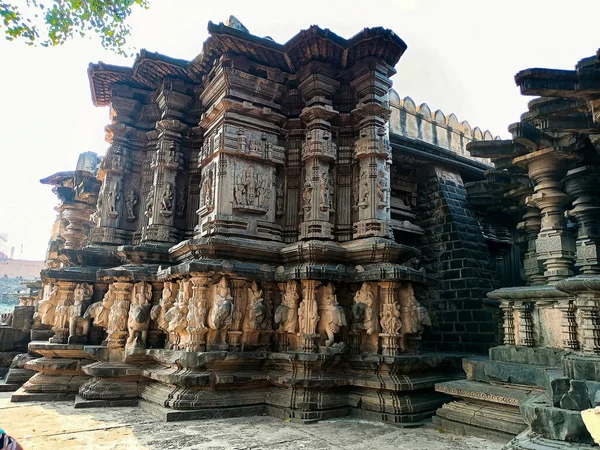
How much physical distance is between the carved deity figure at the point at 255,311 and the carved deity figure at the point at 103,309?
9.01ft

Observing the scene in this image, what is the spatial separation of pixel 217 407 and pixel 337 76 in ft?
20.6

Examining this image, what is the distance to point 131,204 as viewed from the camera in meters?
9.94

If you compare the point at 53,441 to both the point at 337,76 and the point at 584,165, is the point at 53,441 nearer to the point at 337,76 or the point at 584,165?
the point at 337,76

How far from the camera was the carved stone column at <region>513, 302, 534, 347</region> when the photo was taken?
19.9 ft

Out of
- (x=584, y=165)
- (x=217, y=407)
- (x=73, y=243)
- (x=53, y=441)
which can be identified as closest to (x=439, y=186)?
(x=584, y=165)

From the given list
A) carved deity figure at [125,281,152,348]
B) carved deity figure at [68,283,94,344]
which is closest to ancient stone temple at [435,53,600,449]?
carved deity figure at [125,281,152,348]

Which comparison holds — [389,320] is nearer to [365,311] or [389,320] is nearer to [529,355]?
[365,311]

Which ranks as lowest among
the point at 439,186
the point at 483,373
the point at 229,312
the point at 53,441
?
the point at 53,441

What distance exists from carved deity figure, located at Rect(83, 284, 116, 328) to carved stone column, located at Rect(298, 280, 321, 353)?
3579mm

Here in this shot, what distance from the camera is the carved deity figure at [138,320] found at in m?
7.65

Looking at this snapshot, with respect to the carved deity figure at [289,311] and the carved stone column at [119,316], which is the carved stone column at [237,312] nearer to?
the carved deity figure at [289,311]

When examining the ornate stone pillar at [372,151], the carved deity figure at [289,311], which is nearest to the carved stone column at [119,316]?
the carved deity figure at [289,311]

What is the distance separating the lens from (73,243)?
13906 mm

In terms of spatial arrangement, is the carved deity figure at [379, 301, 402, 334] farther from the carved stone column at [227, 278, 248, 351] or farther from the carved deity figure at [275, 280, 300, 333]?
the carved stone column at [227, 278, 248, 351]
